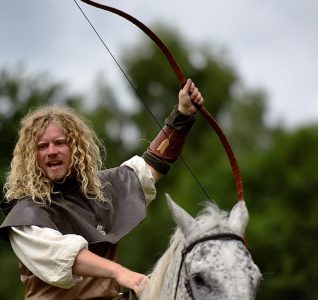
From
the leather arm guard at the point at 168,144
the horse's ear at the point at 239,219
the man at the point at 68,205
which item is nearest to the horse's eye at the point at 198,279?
the horse's ear at the point at 239,219

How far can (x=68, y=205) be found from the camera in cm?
741

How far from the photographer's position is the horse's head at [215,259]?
5.88m

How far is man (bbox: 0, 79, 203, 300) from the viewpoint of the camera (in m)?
6.88

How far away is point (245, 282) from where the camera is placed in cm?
589

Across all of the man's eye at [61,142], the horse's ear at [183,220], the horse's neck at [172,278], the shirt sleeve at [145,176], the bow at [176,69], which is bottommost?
the horse's neck at [172,278]

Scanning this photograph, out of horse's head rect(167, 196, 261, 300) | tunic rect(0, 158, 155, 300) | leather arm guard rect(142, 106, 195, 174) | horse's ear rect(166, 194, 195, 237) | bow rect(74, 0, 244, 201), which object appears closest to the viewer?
horse's head rect(167, 196, 261, 300)

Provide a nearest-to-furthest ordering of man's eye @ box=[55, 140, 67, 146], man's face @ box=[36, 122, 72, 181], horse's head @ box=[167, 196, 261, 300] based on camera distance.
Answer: horse's head @ box=[167, 196, 261, 300] → man's face @ box=[36, 122, 72, 181] → man's eye @ box=[55, 140, 67, 146]

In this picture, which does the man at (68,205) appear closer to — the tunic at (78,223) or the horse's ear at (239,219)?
the tunic at (78,223)

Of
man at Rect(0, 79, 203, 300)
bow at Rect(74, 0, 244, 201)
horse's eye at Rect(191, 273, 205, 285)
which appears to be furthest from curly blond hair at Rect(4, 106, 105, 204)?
horse's eye at Rect(191, 273, 205, 285)

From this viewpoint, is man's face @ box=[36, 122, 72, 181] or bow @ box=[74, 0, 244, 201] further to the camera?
man's face @ box=[36, 122, 72, 181]

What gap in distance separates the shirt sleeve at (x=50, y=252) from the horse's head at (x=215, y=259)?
88 centimetres

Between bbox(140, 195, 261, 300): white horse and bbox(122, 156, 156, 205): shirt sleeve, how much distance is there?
5.41 feet

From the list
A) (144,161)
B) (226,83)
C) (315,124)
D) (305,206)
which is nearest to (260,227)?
(305,206)

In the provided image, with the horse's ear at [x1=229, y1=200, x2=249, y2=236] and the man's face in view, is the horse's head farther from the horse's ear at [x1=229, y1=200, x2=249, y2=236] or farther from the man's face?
the man's face
